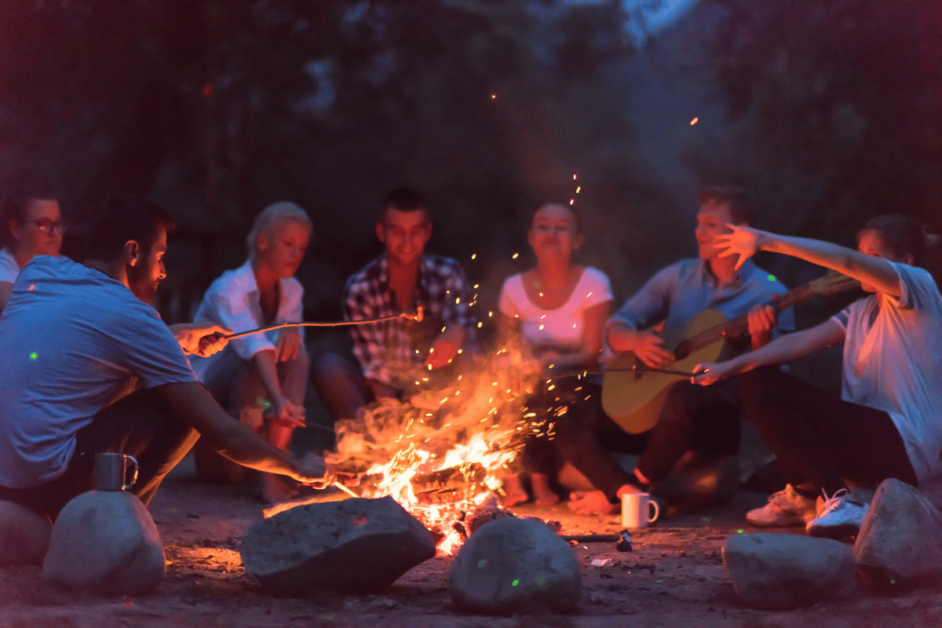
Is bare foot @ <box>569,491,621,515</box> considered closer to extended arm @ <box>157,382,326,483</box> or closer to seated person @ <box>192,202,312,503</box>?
seated person @ <box>192,202,312,503</box>

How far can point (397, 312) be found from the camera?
244 inches

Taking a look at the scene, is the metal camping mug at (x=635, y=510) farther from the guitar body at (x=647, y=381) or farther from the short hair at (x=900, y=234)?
the short hair at (x=900, y=234)

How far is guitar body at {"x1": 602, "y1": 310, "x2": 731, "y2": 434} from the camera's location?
5.45 m

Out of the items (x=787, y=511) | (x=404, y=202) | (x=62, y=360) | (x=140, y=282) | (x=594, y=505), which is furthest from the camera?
(x=404, y=202)

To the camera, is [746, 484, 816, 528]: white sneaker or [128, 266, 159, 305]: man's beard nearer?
[128, 266, 159, 305]: man's beard

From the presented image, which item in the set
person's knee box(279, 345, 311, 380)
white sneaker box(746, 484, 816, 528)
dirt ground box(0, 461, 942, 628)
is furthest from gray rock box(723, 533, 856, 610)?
person's knee box(279, 345, 311, 380)

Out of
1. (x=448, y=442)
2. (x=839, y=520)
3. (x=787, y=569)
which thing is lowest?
(x=839, y=520)

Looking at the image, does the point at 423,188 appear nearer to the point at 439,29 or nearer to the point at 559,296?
the point at 439,29

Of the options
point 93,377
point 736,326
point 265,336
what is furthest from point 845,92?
point 93,377

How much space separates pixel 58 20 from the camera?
8.91 meters

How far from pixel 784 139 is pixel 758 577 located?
22.5 ft

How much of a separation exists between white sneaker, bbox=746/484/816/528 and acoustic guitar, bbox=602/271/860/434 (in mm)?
894

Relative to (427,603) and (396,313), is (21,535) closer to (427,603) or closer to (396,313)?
(427,603)

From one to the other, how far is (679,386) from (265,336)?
2762 millimetres
